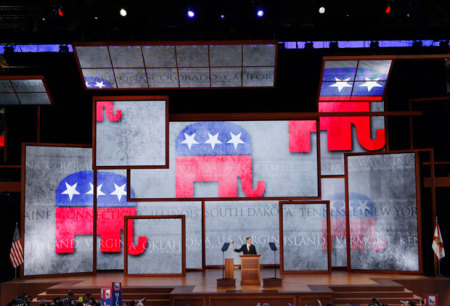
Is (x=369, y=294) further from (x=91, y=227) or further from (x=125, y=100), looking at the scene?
(x=125, y=100)

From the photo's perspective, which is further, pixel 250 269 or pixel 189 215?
pixel 189 215

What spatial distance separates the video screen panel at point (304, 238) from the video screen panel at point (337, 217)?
0.65 metres

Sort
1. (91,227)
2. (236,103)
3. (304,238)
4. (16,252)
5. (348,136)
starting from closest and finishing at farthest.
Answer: (16,252)
(304,238)
(91,227)
(348,136)
(236,103)

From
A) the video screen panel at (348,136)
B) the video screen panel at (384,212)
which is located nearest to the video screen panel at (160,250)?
the video screen panel at (348,136)

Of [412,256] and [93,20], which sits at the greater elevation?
[93,20]

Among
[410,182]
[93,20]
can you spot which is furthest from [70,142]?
[410,182]

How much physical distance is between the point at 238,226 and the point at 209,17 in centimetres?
606

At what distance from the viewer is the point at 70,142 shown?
16266mm

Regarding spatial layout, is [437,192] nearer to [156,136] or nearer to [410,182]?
[410,182]

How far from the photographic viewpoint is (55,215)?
15062mm

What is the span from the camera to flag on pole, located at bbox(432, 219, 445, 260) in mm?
14156

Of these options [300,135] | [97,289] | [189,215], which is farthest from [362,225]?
[97,289]

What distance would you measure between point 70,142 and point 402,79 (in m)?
10.4

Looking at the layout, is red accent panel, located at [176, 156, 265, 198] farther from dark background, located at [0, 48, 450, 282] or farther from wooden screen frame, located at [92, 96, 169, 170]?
dark background, located at [0, 48, 450, 282]
